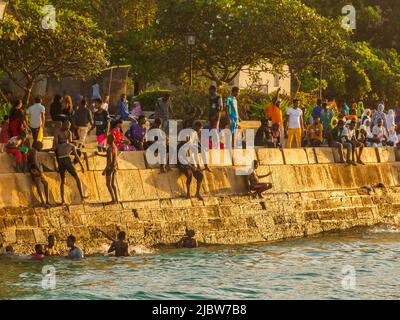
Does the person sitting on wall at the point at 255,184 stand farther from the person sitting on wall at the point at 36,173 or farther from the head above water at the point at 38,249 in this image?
the head above water at the point at 38,249

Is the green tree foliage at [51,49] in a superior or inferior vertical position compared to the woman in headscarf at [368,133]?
superior

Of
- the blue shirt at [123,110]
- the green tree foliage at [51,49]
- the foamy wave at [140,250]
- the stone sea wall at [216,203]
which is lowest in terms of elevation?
the foamy wave at [140,250]

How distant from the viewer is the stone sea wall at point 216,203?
2469 cm

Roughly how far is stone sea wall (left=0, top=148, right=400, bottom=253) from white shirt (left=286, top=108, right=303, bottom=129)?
740 millimetres

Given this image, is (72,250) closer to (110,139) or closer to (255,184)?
(110,139)

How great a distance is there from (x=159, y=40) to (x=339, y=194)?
14.4 m

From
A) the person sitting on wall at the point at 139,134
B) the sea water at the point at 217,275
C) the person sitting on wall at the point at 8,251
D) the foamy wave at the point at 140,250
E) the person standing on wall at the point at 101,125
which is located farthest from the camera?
the person sitting on wall at the point at 139,134

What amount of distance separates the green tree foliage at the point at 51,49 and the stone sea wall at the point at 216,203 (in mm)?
6010

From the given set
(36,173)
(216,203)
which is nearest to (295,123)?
(216,203)

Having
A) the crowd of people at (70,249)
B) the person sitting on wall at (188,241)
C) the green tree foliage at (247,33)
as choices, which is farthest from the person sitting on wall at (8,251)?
the green tree foliage at (247,33)

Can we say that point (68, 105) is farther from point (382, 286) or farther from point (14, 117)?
point (382, 286)

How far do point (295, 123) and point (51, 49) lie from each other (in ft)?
22.3

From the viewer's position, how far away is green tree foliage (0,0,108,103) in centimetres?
3231
